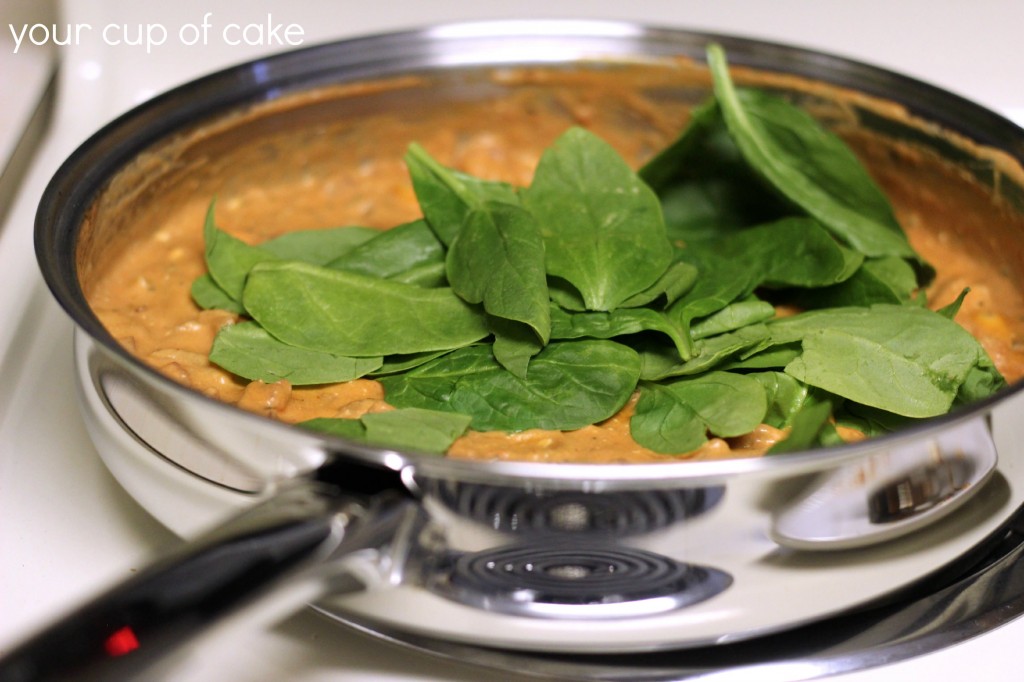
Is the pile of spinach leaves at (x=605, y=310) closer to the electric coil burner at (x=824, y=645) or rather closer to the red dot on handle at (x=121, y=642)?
the electric coil burner at (x=824, y=645)

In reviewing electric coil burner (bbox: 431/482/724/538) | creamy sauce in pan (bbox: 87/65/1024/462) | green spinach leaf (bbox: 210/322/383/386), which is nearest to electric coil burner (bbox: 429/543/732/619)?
electric coil burner (bbox: 431/482/724/538)

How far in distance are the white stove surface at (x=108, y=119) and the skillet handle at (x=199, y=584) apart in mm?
16

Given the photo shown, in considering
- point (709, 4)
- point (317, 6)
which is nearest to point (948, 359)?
point (709, 4)

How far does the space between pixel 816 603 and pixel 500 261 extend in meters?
0.36

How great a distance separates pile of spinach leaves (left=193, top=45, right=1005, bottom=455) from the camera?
2.80 ft

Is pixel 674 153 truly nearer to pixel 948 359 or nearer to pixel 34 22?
pixel 948 359

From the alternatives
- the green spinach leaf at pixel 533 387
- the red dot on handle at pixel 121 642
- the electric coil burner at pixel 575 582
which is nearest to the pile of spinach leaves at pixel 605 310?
the green spinach leaf at pixel 533 387

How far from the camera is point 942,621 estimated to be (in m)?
0.82

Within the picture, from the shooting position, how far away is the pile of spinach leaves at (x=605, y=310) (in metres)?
0.85

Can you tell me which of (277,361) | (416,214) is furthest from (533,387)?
(416,214)

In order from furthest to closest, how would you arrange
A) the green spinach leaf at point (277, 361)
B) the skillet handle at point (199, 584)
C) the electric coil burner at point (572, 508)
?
the green spinach leaf at point (277, 361)
the electric coil burner at point (572, 508)
the skillet handle at point (199, 584)

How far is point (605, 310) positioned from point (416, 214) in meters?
0.42

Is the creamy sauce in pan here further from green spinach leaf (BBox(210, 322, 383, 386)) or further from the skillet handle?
the skillet handle

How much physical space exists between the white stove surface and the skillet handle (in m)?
0.02
